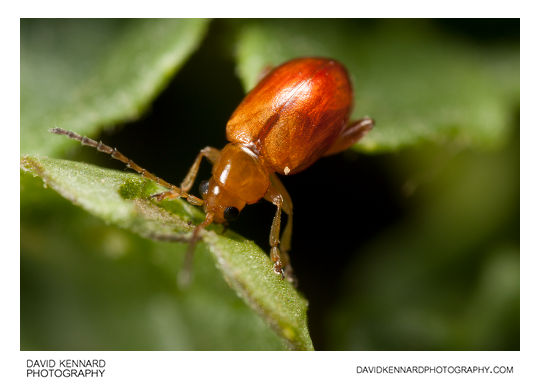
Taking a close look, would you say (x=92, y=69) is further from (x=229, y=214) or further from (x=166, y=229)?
(x=166, y=229)

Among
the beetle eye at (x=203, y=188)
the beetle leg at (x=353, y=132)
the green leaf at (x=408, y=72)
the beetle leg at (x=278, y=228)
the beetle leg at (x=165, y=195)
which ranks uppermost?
the green leaf at (x=408, y=72)

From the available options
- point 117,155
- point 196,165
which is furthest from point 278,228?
point 117,155

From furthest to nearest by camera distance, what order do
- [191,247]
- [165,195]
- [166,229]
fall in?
[165,195] → [191,247] → [166,229]

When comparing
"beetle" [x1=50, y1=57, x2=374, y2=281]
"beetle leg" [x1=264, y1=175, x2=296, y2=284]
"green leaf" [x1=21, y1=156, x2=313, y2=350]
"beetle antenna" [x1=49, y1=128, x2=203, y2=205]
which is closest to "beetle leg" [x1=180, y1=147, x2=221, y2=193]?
"beetle" [x1=50, y1=57, x2=374, y2=281]

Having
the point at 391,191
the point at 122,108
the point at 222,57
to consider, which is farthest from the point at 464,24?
the point at 122,108

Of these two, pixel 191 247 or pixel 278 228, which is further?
pixel 278 228

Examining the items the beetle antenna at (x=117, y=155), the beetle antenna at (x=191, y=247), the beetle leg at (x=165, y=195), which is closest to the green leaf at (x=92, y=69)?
the beetle antenna at (x=117, y=155)

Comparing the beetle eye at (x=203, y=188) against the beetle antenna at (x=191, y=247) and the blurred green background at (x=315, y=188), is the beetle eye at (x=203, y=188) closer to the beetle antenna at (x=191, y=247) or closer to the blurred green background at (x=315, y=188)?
the beetle antenna at (x=191, y=247)
